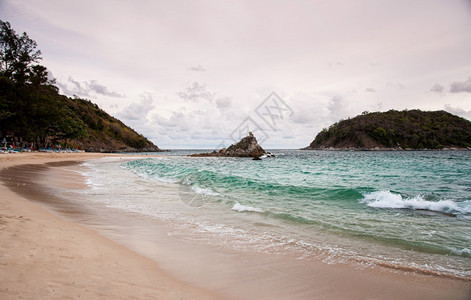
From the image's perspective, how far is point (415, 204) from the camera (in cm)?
931

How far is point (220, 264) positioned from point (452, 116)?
169 meters

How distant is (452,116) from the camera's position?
127188 millimetres

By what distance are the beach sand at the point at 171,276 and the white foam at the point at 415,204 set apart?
606 centimetres

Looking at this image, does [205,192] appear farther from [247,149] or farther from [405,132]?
[405,132]

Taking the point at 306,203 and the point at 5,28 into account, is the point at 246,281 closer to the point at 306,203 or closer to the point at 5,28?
the point at 306,203

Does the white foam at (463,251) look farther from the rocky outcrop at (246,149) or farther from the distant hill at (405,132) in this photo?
the distant hill at (405,132)

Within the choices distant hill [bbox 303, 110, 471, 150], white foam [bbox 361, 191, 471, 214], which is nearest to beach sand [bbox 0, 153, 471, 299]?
white foam [bbox 361, 191, 471, 214]

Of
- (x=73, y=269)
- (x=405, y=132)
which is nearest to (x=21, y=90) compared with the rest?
(x=73, y=269)

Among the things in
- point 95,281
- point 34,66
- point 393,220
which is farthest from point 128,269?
point 34,66

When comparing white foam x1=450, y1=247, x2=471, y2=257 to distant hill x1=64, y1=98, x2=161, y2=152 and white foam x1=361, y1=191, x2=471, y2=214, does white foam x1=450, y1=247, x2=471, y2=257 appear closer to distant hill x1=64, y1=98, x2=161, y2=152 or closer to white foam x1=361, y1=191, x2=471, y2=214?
white foam x1=361, y1=191, x2=471, y2=214

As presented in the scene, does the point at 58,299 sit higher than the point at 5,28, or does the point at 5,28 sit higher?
the point at 5,28

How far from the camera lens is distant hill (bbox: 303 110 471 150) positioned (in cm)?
11331

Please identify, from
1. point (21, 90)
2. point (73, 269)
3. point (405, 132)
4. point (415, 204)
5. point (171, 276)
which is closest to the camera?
point (73, 269)

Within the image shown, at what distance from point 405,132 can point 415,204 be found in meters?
140
